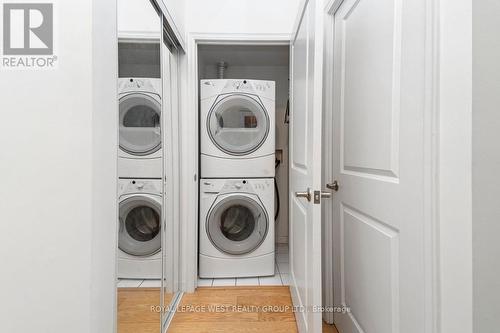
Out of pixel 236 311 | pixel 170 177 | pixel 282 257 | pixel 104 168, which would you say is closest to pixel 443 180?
pixel 104 168

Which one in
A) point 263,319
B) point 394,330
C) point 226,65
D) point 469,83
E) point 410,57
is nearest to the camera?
point 469,83

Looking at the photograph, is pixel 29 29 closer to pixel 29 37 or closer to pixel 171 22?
pixel 29 37

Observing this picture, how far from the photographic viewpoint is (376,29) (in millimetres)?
1078

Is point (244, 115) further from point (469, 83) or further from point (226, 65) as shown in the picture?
point (469, 83)

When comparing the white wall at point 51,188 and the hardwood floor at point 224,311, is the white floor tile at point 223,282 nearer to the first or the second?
the hardwood floor at point 224,311

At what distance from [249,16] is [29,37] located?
5.36ft

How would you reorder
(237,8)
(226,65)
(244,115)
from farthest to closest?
(226,65) < (244,115) < (237,8)

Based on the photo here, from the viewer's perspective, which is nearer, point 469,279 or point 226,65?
point 469,279

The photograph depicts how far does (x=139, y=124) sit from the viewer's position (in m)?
1.20

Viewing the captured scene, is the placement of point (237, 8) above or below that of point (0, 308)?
above

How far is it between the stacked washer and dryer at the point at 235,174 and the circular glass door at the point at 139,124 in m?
0.86

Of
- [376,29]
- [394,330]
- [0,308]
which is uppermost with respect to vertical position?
[376,29]

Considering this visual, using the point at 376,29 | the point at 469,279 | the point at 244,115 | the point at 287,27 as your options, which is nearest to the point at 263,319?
the point at 469,279

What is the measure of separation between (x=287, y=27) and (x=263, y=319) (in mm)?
2111
